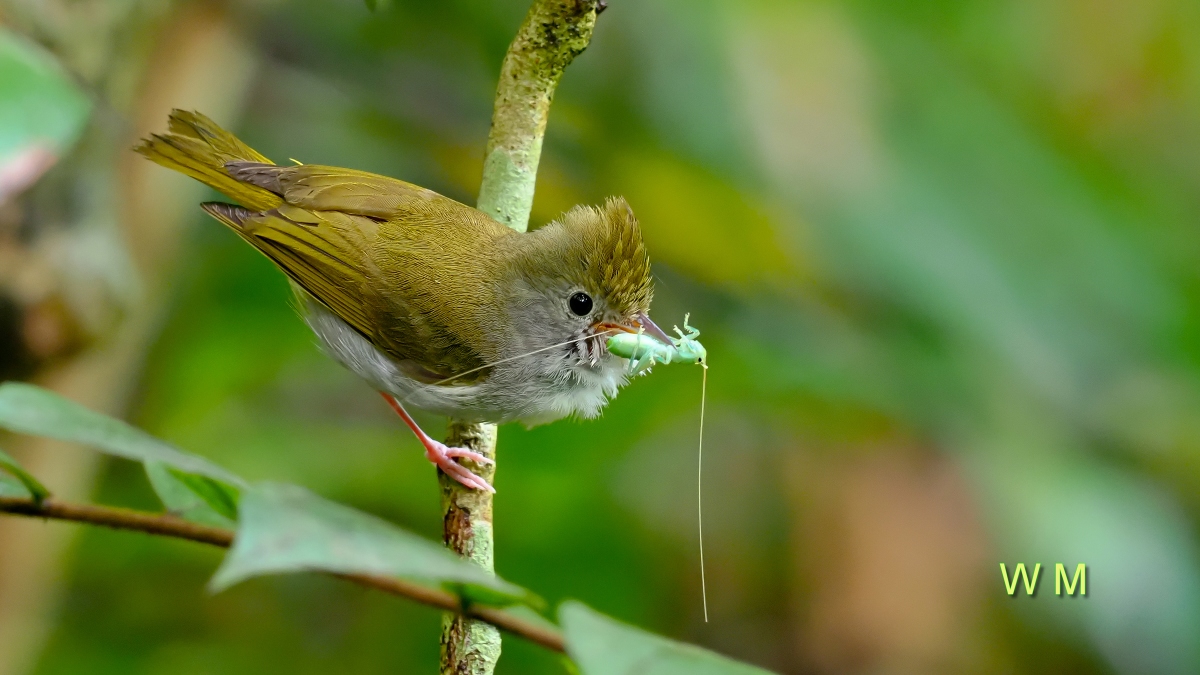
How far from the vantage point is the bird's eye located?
291 centimetres

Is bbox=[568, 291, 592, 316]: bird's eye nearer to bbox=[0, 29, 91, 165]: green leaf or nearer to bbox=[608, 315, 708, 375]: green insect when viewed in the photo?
bbox=[608, 315, 708, 375]: green insect

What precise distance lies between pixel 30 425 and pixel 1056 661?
4132 mm

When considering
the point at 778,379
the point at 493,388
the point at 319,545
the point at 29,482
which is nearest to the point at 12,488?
the point at 29,482

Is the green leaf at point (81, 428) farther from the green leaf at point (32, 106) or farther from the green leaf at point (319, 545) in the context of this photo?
the green leaf at point (32, 106)

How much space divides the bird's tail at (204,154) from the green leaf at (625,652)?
2520 millimetres

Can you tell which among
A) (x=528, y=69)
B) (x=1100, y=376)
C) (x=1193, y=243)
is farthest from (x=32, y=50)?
(x=1193, y=243)

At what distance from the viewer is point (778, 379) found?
3.74 meters

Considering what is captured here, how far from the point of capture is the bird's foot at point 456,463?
7.99ft

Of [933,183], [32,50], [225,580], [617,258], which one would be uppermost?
[933,183]

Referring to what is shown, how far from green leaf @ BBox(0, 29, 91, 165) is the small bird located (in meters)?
1.42

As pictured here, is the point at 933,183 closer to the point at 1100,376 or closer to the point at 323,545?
the point at 1100,376

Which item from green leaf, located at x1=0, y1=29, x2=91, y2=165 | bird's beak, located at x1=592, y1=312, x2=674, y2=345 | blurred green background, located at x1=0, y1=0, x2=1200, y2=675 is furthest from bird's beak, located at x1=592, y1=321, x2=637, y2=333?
green leaf, located at x1=0, y1=29, x2=91, y2=165

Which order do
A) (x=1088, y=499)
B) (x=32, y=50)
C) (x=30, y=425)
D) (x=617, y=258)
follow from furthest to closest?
(x=1088, y=499), (x=617, y=258), (x=32, y=50), (x=30, y=425)

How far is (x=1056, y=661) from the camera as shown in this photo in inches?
162
